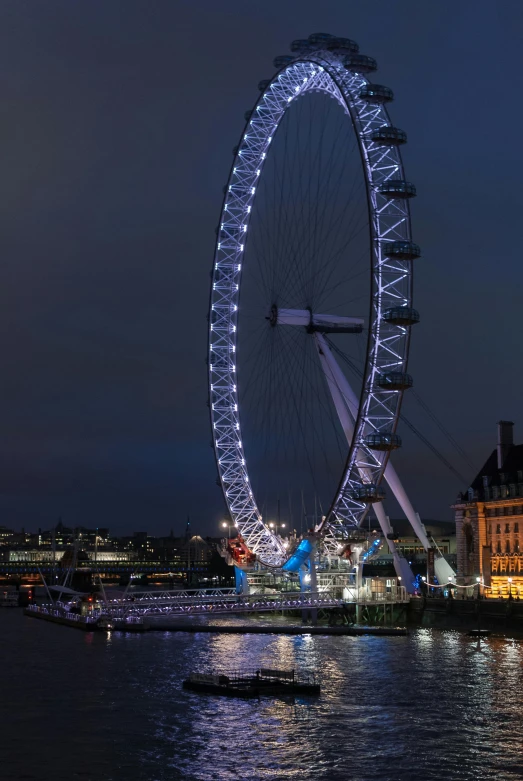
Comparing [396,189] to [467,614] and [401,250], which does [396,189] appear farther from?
[467,614]

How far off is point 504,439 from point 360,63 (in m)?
30.5

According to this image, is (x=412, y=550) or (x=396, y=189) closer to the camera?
(x=396, y=189)

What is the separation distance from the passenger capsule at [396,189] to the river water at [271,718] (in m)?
24.5

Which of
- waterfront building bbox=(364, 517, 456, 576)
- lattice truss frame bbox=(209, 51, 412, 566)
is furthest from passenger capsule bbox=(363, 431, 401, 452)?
waterfront building bbox=(364, 517, 456, 576)

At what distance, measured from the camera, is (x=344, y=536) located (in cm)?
7569

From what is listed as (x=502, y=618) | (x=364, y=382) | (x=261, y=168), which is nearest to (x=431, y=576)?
(x=502, y=618)

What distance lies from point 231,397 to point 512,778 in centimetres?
5389

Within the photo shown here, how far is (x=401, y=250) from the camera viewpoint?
67.8 meters

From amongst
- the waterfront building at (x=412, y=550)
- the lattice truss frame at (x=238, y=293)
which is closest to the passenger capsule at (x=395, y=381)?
the lattice truss frame at (x=238, y=293)

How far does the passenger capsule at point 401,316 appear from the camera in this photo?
67781 millimetres

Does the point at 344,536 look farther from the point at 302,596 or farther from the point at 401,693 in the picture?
the point at 401,693

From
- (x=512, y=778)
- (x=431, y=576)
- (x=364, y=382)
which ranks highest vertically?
(x=364, y=382)

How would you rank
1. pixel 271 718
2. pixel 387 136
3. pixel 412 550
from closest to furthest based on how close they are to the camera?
pixel 271 718, pixel 387 136, pixel 412 550

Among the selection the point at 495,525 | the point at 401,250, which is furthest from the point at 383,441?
the point at 495,525
